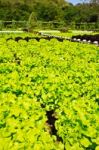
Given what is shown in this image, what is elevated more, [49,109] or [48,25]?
[49,109]

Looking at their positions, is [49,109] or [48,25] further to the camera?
[48,25]

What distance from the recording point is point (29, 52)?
1527cm

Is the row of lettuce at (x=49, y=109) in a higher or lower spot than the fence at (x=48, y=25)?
higher

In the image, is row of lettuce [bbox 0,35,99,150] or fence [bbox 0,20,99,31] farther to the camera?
fence [bbox 0,20,99,31]

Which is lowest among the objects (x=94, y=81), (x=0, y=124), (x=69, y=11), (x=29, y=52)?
(x=69, y=11)

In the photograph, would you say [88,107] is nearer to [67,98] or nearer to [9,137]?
[67,98]

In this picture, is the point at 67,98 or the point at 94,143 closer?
the point at 94,143

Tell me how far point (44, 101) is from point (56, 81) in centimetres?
84

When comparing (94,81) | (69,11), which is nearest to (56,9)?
(69,11)

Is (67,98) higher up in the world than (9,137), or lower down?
lower down

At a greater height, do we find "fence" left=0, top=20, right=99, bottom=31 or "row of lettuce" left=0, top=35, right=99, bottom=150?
"row of lettuce" left=0, top=35, right=99, bottom=150

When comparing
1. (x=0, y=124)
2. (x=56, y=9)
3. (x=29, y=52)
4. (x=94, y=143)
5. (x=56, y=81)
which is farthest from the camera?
(x=56, y=9)

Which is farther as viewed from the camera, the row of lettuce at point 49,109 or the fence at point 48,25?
the fence at point 48,25

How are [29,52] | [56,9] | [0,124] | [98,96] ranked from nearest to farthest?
[0,124] → [98,96] → [29,52] → [56,9]
